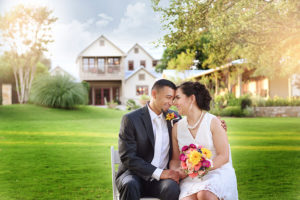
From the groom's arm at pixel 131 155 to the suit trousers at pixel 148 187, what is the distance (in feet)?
0.25

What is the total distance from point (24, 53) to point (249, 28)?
42.2 feet

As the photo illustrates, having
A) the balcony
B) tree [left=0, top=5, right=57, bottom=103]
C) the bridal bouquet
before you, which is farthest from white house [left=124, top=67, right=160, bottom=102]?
the bridal bouquet

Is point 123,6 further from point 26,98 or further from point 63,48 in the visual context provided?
point 26,98

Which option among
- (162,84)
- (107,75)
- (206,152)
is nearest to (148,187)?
(206,152)

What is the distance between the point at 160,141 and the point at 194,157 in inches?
19.2

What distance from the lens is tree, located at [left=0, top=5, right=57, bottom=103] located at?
15.5 meters

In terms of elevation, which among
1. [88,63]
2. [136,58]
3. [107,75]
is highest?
[136,58]

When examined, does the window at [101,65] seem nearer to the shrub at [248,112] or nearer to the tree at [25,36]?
the tree at [25,36]

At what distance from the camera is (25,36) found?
16.7 meters

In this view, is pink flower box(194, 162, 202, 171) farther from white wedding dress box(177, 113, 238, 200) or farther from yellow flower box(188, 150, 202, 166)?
white wedding dress box(177, 113, 238, 200)

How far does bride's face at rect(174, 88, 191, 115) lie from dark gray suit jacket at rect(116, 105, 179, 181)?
0.28 metres

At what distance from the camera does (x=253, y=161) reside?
6.88m

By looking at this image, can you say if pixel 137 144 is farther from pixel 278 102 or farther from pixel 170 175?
pixel 278 102

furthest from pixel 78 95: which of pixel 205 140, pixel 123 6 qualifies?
pixel 205 140
